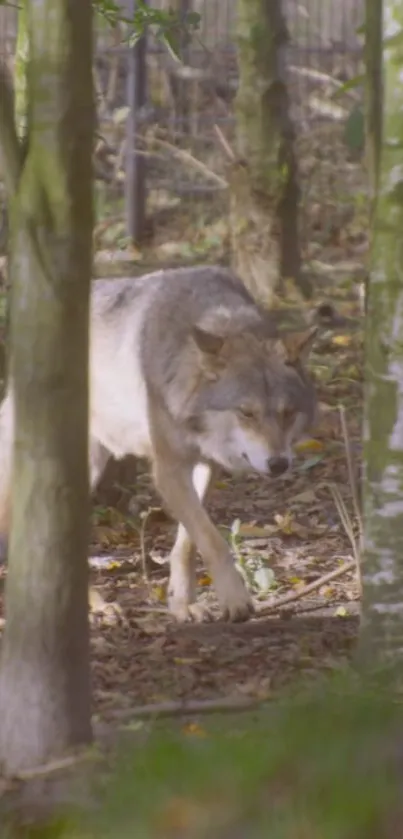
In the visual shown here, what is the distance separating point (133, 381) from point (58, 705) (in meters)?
2.89

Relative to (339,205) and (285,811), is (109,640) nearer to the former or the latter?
(285,811)

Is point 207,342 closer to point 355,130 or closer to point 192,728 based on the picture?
point 355,130

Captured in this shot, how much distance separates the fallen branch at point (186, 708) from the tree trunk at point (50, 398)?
0.42 metres

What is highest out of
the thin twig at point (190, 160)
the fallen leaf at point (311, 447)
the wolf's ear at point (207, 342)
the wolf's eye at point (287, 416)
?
the thin twig at point (190, 160)

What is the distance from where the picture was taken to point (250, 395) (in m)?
6.94

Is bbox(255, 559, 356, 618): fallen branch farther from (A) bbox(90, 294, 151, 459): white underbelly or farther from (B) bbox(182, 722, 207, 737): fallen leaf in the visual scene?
(B) bbox(182, 722, 207, 737): fallen leaf

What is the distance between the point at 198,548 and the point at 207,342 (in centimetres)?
92

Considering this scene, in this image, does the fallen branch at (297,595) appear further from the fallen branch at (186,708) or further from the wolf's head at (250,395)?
the fallen branch at (186,708)

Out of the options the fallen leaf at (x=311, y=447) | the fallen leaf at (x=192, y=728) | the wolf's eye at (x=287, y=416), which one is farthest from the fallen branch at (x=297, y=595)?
the fallen leaf at (x=311, y=447)

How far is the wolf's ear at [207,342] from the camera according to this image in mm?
6883

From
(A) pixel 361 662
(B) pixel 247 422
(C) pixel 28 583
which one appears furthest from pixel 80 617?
(B) pixel 247 422

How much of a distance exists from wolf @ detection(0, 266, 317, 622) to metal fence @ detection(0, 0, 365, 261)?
7585 mm

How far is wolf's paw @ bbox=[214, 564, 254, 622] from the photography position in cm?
660

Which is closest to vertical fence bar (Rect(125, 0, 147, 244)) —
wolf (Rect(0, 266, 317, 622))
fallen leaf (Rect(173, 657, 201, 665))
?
wolf (Rect(0, 266, 317, 622))
